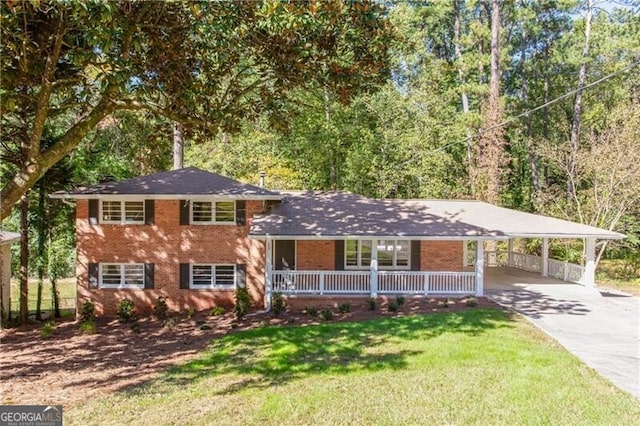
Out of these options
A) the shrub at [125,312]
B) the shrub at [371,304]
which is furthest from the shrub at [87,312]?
the shrub at [371,304]

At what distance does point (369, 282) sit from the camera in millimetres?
17453

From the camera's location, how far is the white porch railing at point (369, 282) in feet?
56.6

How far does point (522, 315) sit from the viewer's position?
14398 millimetres

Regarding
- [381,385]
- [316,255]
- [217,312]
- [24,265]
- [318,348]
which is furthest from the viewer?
[316,255]

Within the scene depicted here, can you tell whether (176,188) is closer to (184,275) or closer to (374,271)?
(184,275)

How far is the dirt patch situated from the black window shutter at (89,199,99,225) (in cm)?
380

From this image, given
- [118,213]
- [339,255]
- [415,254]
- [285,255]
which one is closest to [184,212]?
[118,213]

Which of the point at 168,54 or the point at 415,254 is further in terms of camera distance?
the point at 415,254

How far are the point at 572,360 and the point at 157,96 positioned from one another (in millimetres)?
12180

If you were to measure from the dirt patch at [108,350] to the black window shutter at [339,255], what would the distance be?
6.73 ft

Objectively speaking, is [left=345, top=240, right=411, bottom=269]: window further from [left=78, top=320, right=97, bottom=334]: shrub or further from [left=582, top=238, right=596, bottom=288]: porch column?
[left=78, top=320, right=97, bottom=334]: shrub

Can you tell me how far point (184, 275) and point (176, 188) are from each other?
11.0 feet

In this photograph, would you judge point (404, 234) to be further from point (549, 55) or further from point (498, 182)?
point (549, 55)

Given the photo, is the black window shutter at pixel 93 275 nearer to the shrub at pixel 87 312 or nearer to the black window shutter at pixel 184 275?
the shrub at pixel 87 312
